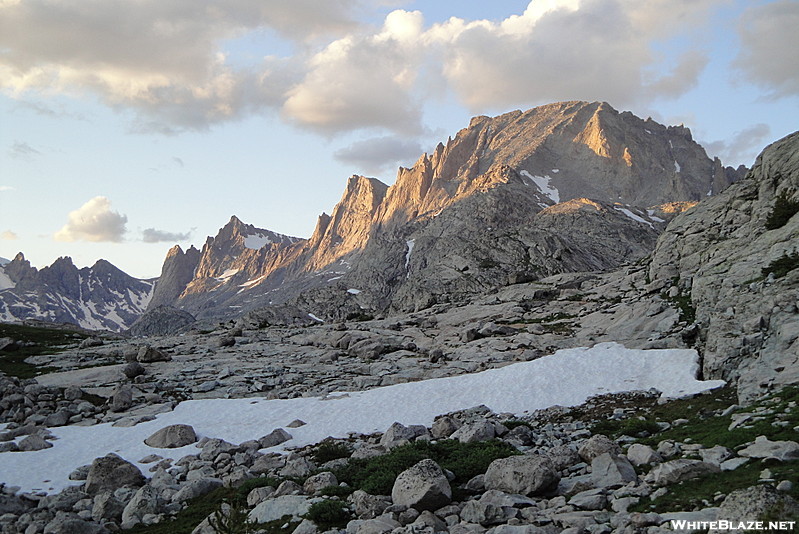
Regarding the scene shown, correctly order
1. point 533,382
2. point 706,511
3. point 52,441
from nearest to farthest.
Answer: point 706,511 < point 52,441 < point 533,382

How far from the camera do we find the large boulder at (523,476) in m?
15.6

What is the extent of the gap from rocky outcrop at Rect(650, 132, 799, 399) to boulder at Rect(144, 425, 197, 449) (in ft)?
86.0

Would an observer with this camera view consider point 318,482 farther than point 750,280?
No

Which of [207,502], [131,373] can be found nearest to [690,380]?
[207,502]

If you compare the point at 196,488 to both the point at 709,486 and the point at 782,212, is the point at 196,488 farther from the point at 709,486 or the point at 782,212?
the point at 782,212

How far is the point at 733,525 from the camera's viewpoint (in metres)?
9.97

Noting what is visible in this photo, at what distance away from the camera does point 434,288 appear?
142 meters

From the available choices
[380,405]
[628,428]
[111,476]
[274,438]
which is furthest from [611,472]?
[111,476]

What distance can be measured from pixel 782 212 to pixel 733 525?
32361mm

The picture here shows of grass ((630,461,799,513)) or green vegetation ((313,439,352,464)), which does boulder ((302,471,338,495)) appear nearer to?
green vegetation ((313,439,352,464))

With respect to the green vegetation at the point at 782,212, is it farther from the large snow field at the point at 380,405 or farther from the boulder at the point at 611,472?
the boulder at the point at 611,472

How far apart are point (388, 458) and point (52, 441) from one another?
20947 millimetres

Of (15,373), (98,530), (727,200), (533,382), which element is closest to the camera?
(98,530)

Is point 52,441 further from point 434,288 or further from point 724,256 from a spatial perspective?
point 434,288
